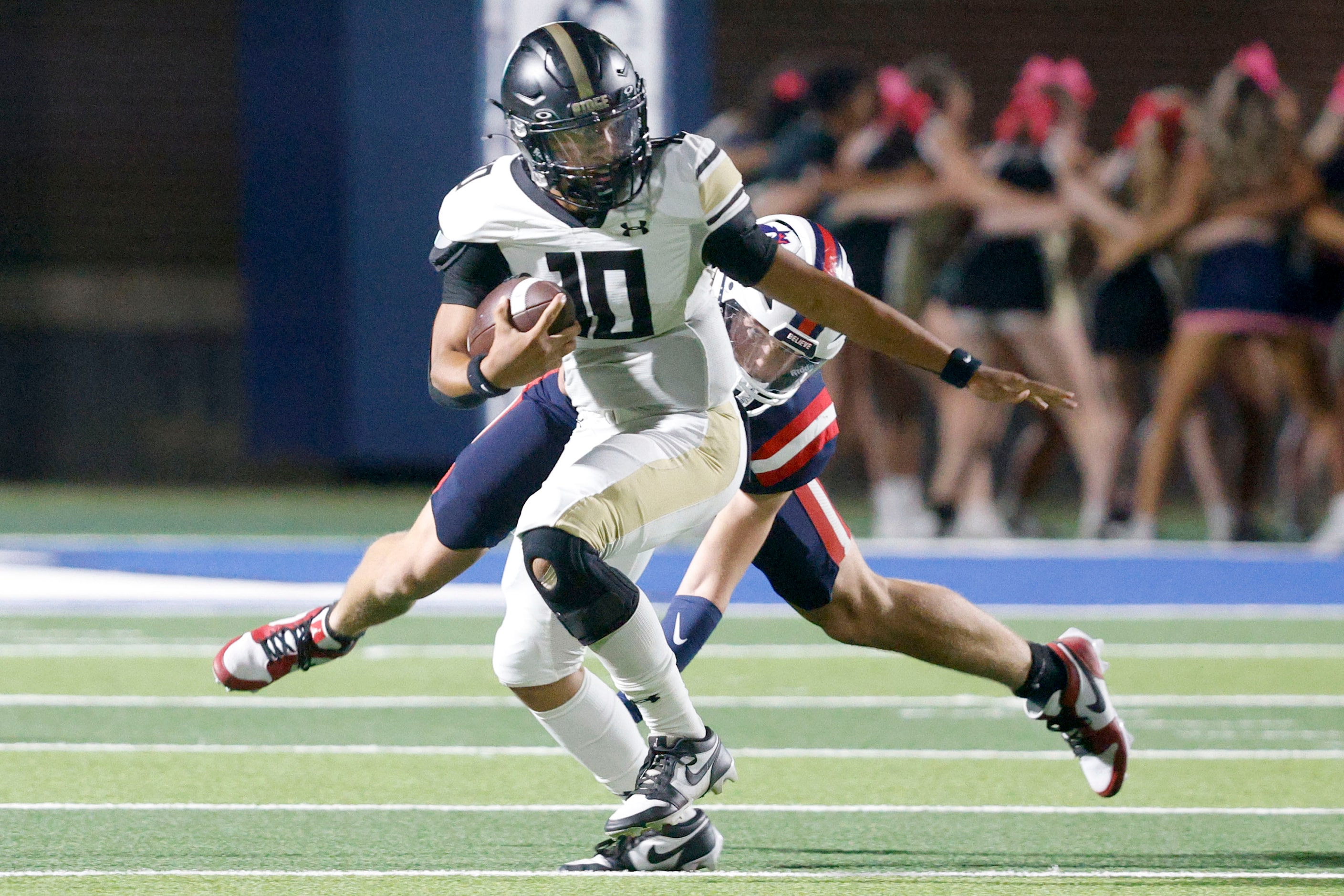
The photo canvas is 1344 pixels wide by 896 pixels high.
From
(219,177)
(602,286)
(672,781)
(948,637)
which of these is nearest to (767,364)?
(602,286)

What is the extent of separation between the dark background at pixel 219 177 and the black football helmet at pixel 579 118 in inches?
333

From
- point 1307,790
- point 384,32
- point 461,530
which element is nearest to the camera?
point 461,530

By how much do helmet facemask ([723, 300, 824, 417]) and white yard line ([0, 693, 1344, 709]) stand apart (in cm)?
164

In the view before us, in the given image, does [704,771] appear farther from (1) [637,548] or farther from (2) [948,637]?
(2) [948,637]

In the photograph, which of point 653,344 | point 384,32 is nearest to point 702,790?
point 653,344

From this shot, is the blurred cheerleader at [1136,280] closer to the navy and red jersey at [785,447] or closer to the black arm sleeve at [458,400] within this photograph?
the navy and red jersey at [785,447]

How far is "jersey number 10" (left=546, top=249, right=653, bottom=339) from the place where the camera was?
11.6 feet

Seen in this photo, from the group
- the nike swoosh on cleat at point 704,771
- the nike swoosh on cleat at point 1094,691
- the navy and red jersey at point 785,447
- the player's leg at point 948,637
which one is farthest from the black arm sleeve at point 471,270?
the nike swoosh on cleat at point 1094,691

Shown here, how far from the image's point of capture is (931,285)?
938cm

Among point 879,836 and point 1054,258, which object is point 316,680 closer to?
point 879,836

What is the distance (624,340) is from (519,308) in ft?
0.94

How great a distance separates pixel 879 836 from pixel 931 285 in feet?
18.9

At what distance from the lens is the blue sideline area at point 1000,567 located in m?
7.61

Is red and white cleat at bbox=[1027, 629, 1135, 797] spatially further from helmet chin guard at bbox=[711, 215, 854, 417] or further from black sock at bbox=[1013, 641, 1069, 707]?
helmet chin guard at bbox=[711, 215, 854, 417]
